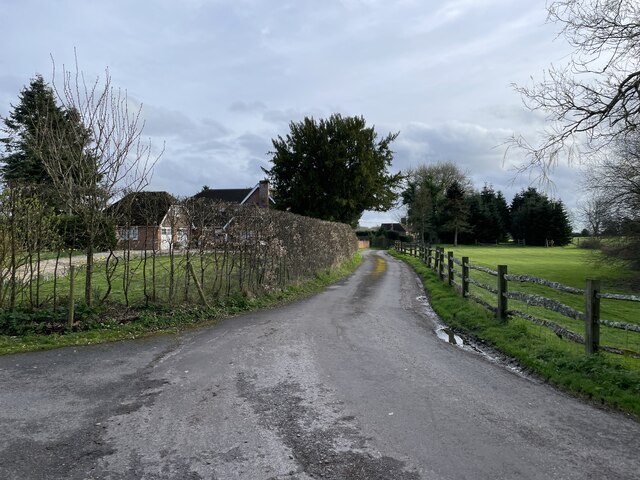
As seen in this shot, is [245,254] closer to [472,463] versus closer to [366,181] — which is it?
[472,463]

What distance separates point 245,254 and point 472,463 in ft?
30.1

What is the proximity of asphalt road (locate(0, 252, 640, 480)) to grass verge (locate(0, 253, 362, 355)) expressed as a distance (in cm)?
53

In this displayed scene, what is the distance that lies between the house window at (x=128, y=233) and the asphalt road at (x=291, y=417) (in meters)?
2.58

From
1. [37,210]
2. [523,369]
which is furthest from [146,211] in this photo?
[523,369]

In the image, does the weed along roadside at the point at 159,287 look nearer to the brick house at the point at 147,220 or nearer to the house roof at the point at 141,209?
the brick house at the point at 147,220

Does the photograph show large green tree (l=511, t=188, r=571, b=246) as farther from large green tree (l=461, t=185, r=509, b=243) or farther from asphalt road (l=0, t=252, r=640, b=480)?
asphalt road (l=0, t=252, r=640, b=480)

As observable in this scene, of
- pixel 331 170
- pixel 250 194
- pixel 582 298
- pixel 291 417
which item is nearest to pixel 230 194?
pixel 250 194

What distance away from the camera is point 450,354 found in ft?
24.9

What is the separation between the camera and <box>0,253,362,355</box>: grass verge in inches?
304

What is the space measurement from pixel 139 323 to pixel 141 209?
2330 millimetres

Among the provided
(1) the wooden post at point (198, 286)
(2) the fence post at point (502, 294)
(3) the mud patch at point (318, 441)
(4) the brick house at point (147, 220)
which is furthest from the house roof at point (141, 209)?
(2) the fence post at point (502, 294)

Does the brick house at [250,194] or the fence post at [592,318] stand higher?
the brick house at [250,194]

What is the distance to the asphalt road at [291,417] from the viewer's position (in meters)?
3.68

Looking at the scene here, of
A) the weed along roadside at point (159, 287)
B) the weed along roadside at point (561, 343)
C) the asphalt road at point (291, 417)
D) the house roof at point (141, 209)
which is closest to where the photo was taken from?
the asphalt road at point (291, 417)
